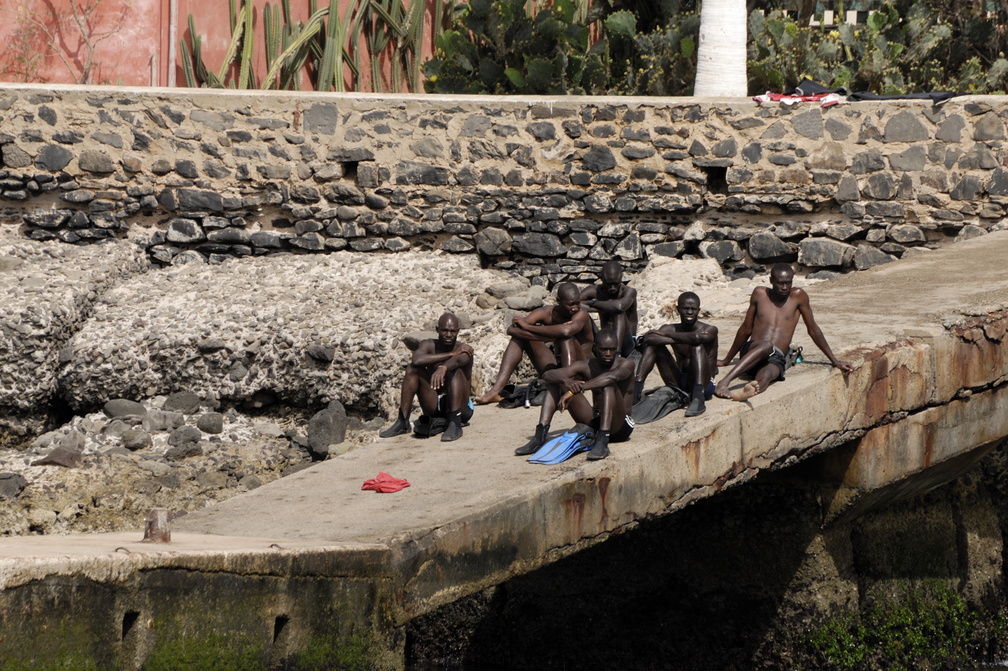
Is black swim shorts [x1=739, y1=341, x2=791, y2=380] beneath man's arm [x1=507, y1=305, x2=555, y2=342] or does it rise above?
beneath

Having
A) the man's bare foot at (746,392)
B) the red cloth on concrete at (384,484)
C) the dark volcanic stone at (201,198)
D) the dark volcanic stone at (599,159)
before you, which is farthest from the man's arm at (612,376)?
the dark volcanic stone at (201,198)

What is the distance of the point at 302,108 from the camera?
11.0 metres

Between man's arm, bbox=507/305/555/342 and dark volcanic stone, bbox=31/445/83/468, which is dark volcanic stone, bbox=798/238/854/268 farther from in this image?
dark volcanic stone, bbox=31/445/83/468

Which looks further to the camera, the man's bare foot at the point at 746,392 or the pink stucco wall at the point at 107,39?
the pink stucco wall at the point at 107,39

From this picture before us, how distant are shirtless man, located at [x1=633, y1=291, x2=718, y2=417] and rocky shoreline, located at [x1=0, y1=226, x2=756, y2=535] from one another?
2.08 m

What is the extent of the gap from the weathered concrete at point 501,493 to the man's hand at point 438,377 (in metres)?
0.32

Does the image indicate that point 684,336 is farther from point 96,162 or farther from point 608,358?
point 96,162

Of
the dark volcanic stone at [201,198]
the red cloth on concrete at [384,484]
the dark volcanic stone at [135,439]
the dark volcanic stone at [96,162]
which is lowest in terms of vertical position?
the dark volcanic stone at [135,439]

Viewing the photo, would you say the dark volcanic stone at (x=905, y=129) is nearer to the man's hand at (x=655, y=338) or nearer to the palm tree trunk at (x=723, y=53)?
the palm tree trunk at (x=723, y=53)

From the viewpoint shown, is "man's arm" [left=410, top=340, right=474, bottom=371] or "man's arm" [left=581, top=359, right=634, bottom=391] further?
"man's arm" [left=410, top=340, right=474, bottom=371]

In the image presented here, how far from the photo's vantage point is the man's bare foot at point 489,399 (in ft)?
25.8

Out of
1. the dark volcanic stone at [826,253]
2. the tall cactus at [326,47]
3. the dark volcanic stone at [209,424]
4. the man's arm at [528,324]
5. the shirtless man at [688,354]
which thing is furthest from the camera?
the tall cactus at [326,47]

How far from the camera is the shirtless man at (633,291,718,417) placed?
696 centimetres

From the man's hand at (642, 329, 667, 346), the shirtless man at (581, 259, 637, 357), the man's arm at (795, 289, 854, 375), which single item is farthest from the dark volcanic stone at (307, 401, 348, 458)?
the man's arm at (795, 289, 854, 375)
